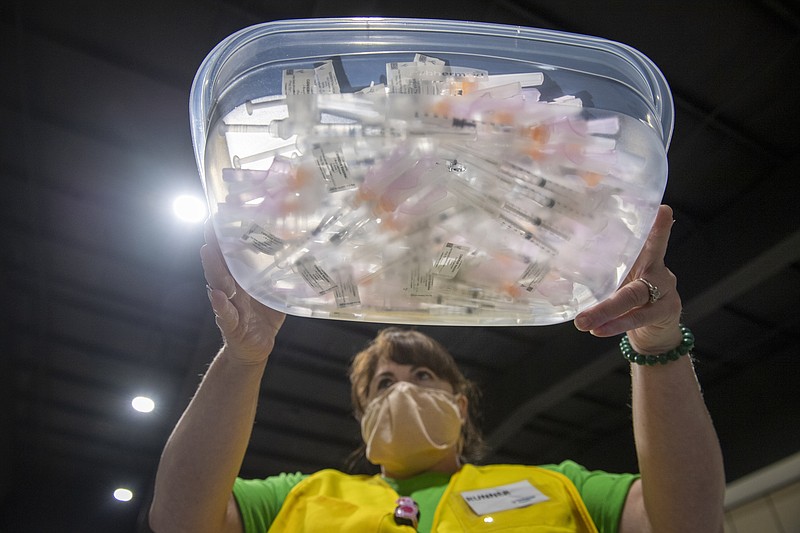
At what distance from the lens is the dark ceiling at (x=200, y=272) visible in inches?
91.4

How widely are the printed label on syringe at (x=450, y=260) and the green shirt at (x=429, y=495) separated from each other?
0.54 meters

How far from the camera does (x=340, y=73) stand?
649 mm

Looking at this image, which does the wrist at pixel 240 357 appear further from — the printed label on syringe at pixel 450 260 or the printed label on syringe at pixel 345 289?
the printed label on syringe at pixel 450 260

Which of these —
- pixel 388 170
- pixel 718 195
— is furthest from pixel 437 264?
pixel 718 195

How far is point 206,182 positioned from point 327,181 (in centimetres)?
17

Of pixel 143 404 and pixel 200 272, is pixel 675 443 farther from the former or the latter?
pixel 143 404

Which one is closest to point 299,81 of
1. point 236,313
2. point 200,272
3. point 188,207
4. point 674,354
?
point 236,313

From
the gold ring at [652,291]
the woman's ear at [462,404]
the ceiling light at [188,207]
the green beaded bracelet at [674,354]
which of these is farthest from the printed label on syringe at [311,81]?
the ceiling light at [188,207]

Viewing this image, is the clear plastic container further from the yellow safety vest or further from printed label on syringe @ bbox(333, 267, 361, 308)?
the yellow safety vest

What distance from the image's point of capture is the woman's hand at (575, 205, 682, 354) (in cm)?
71

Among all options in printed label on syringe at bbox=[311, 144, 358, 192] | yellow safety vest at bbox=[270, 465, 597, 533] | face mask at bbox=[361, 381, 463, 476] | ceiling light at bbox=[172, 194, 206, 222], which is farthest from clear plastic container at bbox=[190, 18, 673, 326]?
ceiling light at bbox=[172, 194, 206, 222]

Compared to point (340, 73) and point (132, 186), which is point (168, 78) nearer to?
point (132, 186)

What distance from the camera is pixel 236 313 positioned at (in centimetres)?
81

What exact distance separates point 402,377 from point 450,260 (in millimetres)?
702
